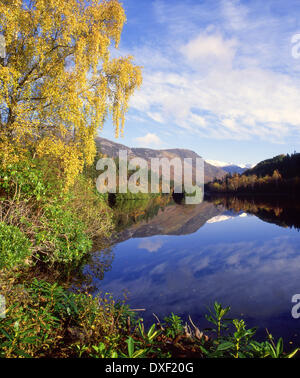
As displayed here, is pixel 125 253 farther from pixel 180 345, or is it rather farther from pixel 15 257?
pixel 180 345

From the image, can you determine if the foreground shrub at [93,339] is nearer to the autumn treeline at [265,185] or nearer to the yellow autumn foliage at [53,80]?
the yellow autumn foliage at [53,80]

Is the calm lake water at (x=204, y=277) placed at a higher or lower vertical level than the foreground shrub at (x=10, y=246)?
lower

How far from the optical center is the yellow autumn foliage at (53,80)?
9.79 m

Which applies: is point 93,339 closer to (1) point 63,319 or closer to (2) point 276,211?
(1) point 63,319

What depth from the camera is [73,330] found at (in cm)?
481

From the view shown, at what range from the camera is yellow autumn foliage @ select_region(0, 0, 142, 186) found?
9.79 meters

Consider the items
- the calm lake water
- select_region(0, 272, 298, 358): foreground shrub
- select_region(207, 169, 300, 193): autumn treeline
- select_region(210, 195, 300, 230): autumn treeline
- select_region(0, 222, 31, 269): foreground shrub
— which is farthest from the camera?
select_region(207, 169, 300, 193): autumn treeline

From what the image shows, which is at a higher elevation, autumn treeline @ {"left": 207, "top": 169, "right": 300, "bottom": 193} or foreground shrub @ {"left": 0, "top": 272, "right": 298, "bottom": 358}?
autumn treeline @ {"left": 207, "top": 169, "right": 300, "bottom": 193}

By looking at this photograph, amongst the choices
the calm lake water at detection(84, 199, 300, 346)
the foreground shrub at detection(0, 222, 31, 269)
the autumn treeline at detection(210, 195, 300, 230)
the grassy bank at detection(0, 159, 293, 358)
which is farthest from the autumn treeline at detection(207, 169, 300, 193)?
the foreground shrub at detection(0, 222, 31, 269)

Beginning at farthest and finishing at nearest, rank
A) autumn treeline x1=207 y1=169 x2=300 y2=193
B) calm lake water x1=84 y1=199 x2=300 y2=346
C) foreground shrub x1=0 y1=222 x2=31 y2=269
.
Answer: autumn treeline x1=207 y1=169 x2=300 y2=193 < calm lake water x1=84 y1=199 x2=300 y2=346 < foreground shrub x1=0 y1=222 x2=31 y2=269

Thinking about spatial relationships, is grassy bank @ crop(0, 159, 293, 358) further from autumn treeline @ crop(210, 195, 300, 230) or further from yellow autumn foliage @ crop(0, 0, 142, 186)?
autumn treeline @ crop(210, 195, 300, 230)

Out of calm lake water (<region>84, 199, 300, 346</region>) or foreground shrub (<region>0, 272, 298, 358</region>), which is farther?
calm lake water (<region>84, 199, 300, 346</region>)

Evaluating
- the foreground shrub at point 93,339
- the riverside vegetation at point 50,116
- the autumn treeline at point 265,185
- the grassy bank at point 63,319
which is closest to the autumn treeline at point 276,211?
the riverside vegetation at point 50,116
